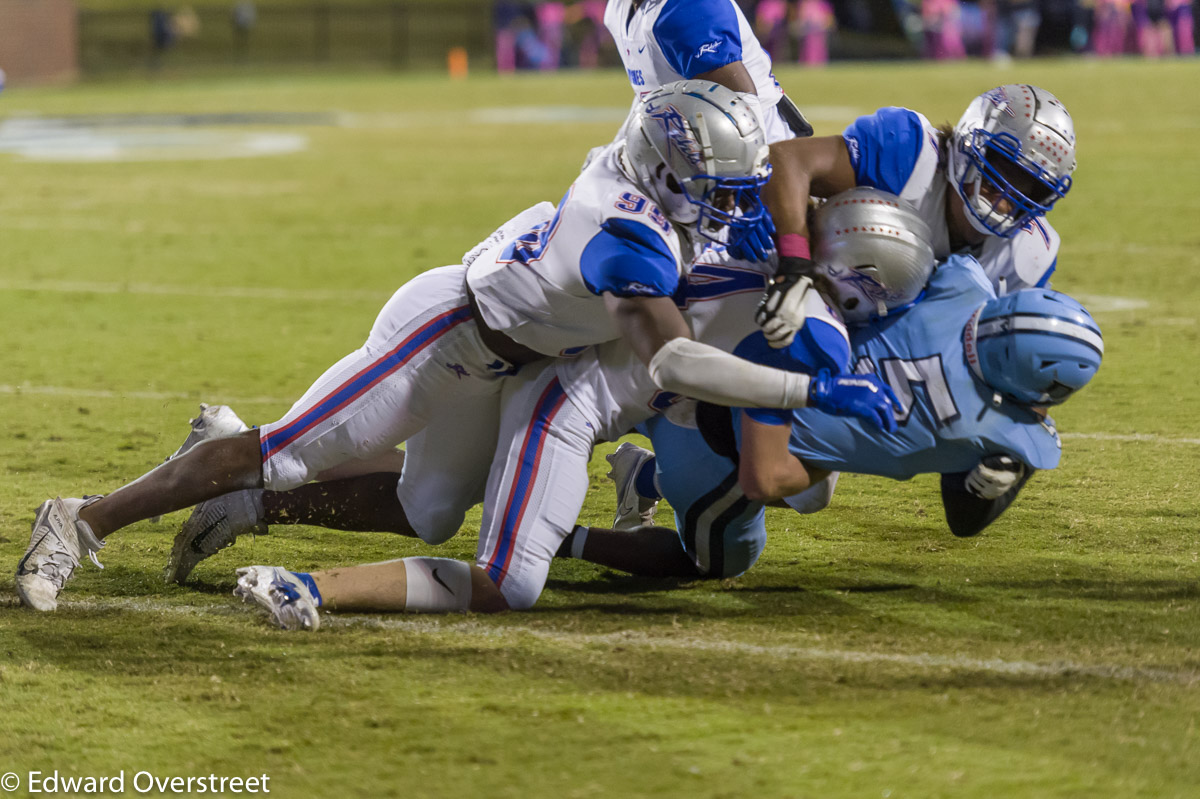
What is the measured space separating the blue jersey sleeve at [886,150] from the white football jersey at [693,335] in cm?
50

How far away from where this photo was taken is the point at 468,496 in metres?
4.02

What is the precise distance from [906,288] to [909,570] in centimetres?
85

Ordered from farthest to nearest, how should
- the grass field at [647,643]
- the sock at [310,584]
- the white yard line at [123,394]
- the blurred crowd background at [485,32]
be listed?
the blurred crowd background at [485,32] → the white yard line at [123,394] → the sock at [310,584] → the grass field at [647,643]

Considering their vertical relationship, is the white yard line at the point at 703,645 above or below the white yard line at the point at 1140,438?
above

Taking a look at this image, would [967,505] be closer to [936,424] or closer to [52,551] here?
[936,424]

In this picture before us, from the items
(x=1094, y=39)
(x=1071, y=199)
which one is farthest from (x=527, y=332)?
(x=1094, y=39)

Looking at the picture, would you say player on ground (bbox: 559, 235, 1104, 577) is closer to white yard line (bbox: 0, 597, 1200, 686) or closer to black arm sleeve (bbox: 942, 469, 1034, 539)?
black arm sleeve (bbox: 942, 469, 1034, 539)

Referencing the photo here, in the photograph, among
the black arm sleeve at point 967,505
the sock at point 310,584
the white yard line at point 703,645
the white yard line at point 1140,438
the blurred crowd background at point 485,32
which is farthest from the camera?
the blurred crowd background at point 485,32

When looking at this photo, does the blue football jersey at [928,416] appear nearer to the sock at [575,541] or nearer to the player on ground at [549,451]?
the player on ground at [549,451]

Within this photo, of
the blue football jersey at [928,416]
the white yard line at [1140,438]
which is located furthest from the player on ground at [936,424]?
the white yard line at [1140,438]

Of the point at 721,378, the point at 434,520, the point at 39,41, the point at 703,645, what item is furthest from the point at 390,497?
the point at 39,41

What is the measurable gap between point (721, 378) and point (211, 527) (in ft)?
4.97

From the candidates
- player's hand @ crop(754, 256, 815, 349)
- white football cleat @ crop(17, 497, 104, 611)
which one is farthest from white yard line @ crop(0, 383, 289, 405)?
player's hand @ crop(754, 256, 815, 349)

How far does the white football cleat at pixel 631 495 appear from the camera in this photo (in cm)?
434
